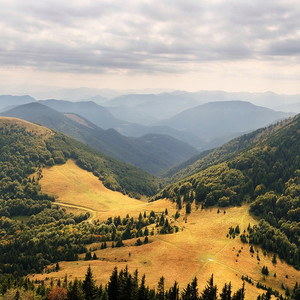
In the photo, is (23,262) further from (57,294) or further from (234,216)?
(234,216)

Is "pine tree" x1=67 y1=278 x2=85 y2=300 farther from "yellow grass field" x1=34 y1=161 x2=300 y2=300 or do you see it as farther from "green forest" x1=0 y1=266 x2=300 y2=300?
"yellow grass field" x1=34 y1=161 x2=300 y2=300

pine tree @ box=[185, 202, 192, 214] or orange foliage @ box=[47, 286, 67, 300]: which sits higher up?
pine tree @ box=[185, 202, 192, 214]

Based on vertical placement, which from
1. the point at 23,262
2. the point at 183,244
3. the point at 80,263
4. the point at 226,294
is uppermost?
the point at 226,294

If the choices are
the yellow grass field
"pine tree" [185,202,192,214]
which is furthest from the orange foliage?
"pine tree" [185,202,192,214]

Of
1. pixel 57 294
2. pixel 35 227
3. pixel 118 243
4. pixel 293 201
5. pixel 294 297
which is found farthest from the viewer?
pixel 35 227

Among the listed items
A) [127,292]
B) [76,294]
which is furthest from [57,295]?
[127,292]

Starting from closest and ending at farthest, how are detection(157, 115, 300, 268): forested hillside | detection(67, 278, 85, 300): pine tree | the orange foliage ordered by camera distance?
detection(67, 278, 85, 300): pine tree, the orange foliage, detection(157, 115, 300, 268): forested hillside

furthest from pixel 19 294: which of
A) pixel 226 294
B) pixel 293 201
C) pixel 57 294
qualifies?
pixel 293 201

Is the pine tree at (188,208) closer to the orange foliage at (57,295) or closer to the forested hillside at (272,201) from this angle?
the forested hillside at (272,201)

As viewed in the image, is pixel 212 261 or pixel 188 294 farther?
pixel 212 261

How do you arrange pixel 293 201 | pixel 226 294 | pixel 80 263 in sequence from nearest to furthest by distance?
pixel 226 294 → pixel 80 263 → pixel 293 201

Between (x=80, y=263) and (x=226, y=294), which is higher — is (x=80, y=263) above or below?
below
